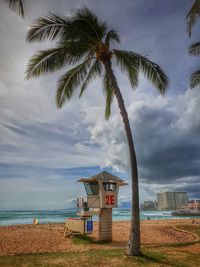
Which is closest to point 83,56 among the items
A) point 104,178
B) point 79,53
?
point 79,53

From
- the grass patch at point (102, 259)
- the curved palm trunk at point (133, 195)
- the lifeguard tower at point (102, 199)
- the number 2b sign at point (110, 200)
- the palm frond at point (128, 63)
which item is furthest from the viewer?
Result: the number 2b sign at point (110, 200)

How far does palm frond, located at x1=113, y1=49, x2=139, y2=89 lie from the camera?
12.3 metres

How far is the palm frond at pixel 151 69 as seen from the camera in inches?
478

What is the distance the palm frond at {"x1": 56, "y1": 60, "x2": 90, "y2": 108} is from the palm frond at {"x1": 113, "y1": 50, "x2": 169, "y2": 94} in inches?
77.1

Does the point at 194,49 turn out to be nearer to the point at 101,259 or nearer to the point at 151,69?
the point at 151,69

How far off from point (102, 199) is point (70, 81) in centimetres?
715

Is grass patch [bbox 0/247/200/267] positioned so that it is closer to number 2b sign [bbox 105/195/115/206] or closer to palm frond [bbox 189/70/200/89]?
number 2b sign [bbox 105/195/115/206]

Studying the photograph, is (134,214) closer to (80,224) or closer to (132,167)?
(132,167)

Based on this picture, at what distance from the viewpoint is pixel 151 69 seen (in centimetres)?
1225

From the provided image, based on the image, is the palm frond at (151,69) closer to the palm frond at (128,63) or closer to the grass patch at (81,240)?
the palm frond at (128,63)

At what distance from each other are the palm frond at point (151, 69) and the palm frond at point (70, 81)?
196cm

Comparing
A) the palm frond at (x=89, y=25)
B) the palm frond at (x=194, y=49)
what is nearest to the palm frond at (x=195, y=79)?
the palm frond at (x=194, y=49)

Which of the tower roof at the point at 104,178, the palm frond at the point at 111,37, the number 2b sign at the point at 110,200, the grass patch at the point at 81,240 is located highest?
the palm frond at the point at 111,37

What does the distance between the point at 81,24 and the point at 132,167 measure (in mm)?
7172
